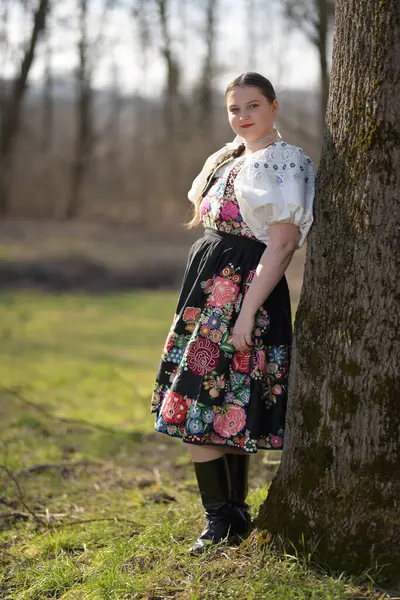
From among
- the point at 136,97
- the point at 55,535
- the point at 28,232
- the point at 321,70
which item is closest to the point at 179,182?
the point at 28,232

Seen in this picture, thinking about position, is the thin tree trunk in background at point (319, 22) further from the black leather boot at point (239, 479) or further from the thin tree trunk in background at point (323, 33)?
the black leather boot at point (239, 479)

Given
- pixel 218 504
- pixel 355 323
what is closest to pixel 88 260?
pixel 218 504

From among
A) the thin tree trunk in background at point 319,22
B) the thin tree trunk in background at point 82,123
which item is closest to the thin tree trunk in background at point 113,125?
the thin tree trunk in background at point 82,123

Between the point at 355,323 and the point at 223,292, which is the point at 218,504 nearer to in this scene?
A: the point at 223,292

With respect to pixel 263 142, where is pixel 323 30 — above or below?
above

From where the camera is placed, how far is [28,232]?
1764 centimetres

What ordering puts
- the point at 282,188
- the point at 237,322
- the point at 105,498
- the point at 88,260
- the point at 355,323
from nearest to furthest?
the point at 355,323, the point at 282,188, the point at 237,322, the point at 105,498, the point at 88,260

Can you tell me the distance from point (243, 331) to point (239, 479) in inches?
25.3

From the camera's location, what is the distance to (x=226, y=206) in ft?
9.34

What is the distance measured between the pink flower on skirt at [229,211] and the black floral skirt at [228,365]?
70mm

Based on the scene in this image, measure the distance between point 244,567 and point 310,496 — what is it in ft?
1.03

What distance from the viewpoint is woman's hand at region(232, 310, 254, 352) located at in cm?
271

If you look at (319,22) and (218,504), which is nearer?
(218,504)

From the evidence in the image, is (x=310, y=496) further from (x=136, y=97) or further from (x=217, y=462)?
(x=136, y=97)
